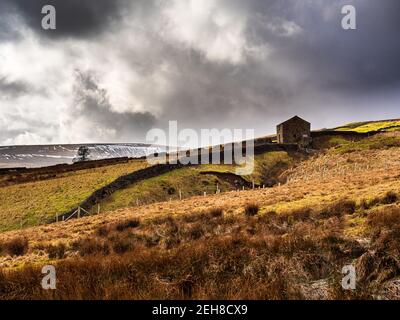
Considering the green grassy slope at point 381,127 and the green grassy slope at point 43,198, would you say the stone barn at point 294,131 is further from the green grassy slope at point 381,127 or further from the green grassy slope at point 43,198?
the green grassy slope at point 43,198

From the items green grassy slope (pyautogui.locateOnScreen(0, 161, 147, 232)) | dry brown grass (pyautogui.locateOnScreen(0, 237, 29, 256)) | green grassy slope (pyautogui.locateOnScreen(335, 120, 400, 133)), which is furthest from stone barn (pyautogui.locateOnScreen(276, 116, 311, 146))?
dry brown grass (pyautogui.locateOnScreen(0, 237, 29, 256))

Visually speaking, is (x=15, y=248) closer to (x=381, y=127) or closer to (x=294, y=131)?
(x=294, y=131)

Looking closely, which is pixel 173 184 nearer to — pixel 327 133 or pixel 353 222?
pixel 353 222

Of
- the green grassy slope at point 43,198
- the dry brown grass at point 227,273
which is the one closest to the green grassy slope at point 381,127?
the green grassy slope at point 43,198

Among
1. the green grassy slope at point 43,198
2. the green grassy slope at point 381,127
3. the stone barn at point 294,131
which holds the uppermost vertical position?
the green grassy slope at point 381,127

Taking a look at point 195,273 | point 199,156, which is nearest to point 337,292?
point 195,273

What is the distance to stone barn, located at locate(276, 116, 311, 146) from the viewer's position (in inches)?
2842

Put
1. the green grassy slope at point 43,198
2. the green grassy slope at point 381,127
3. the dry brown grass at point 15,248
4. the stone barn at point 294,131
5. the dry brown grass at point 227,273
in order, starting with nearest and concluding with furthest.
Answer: the dry brown grass at point 227,273
the dry brown grass at point 15,248
the green grassy slope at point 43,198
the stone barn at point 294,131
the green grassy slope at point 381,127

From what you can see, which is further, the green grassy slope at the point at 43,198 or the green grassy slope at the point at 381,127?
the green grassy slope at the point at 381,127

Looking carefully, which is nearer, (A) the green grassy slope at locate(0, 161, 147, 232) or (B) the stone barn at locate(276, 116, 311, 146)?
(A) the green grassy slope at locate(0, 161, 147, 232)

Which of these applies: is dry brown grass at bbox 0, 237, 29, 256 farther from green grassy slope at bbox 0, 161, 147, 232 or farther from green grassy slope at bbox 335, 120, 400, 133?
green grassy slope at bbox 335, 120, 400, 133

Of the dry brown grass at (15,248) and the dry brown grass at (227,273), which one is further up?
the dry brown grass at (227,273)

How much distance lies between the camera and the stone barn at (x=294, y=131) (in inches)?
2842

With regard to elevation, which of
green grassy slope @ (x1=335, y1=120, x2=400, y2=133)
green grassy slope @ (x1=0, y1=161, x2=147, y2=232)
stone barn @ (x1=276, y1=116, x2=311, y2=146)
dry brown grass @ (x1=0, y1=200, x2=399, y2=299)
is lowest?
green grassy slope @ (x1=0, y1=161, x2=147, y2=232)
